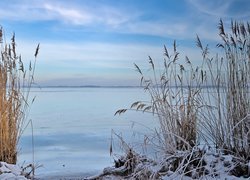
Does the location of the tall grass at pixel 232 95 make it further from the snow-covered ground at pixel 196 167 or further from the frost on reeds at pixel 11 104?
the frost on reeds at pixel 11 104

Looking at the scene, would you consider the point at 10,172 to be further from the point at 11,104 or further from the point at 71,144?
the point at 71,144

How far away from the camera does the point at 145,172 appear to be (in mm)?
3424

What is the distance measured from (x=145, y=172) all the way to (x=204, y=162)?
1.80 ft

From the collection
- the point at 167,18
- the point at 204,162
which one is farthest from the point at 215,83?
the point at 167,18

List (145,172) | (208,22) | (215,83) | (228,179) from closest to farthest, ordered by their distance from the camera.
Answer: (228,179) → (145,172) → (215,83) → (208,22)

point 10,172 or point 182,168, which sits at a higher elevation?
point 182,168

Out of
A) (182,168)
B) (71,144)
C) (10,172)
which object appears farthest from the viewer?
(71,144)

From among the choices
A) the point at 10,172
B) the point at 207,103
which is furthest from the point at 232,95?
the point at 10,172

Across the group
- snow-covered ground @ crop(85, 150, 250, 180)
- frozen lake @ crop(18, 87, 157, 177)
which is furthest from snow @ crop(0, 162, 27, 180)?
snow-covered ground @ crop(85, 150, 250, 180)

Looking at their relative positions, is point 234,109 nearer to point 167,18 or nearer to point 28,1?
point 167,18

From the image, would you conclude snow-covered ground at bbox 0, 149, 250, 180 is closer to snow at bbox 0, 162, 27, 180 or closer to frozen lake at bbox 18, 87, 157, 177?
snow at bbox 0, 162, 27, 180

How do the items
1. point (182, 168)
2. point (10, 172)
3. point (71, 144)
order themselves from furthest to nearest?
point (71, 144)
point (10, 172)
point (182, 168)

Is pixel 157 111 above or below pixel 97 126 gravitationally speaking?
above

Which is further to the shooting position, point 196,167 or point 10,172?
point 10,172
